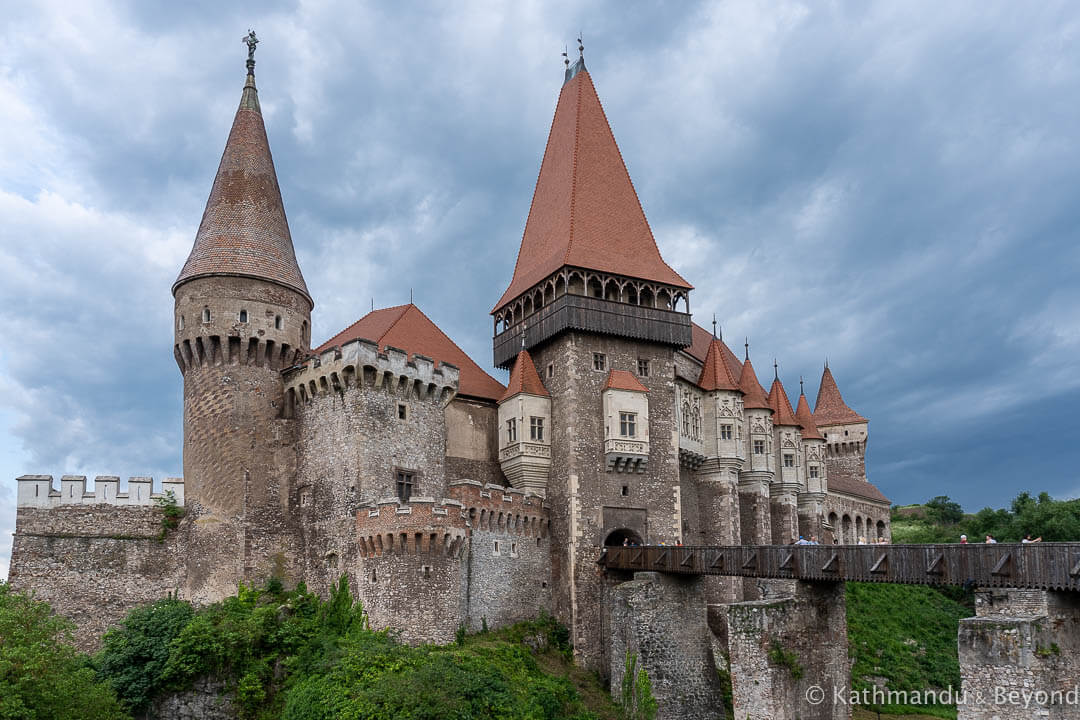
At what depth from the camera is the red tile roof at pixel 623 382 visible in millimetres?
34344

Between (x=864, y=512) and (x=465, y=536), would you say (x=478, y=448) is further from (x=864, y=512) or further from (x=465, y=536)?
(x=864, y=512)

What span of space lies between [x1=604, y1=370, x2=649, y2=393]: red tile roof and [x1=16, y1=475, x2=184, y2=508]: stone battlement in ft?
49.3

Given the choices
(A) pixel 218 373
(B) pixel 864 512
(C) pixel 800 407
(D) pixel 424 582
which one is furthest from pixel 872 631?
(A) pixel 218 373

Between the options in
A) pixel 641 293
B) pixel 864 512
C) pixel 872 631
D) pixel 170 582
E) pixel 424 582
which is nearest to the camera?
pixel 424 582

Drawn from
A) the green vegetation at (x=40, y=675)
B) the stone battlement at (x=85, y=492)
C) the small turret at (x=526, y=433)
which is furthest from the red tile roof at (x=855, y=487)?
the green vegetation at (x=40, y=675)

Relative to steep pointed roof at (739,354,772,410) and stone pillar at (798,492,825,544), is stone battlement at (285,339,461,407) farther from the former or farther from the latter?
stone pillar at (798,492,825,544)

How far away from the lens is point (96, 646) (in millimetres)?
28844

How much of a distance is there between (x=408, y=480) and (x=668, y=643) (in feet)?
32.5

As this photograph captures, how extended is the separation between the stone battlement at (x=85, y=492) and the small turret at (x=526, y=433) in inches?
Result: 442

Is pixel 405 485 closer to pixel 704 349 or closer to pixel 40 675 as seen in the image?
pixel 40 675

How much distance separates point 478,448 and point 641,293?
28.3 ft

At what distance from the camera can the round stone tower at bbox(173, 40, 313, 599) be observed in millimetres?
30531

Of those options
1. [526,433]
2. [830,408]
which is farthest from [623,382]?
[830,408]

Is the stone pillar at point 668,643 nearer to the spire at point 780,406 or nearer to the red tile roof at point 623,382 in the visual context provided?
the red tile roof at point 623,382
